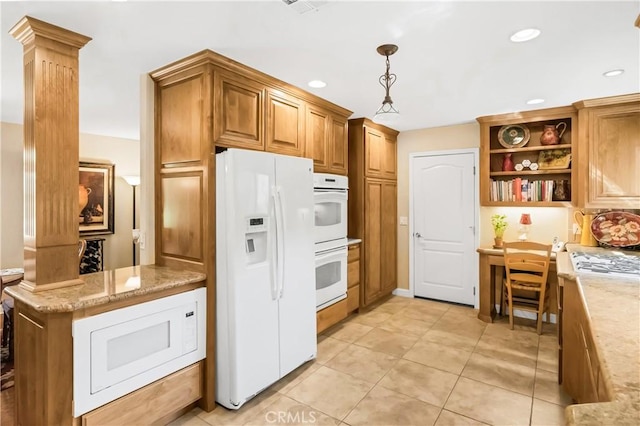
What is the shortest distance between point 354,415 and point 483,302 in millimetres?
2351

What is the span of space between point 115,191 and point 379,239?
410 cm

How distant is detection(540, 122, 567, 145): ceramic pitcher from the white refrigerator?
288cm

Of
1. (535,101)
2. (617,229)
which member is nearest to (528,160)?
(535,101)

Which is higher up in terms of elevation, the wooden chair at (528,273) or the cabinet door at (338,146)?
the cabinet door at (338,146)

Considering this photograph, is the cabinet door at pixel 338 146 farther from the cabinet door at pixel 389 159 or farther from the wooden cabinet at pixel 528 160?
the wooden cabinet at pixel 528 160

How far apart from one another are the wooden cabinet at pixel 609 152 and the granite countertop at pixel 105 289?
12.5ft

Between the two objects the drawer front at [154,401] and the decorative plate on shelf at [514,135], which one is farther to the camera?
the decorative plate on shelf at [514,135]

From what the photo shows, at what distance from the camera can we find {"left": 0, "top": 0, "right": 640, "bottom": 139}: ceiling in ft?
5.87

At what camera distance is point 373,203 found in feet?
14.2

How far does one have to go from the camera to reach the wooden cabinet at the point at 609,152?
3.33m

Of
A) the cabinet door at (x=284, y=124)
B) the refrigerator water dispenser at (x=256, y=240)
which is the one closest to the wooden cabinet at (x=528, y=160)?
the cabinet door at (x=284, y=124)

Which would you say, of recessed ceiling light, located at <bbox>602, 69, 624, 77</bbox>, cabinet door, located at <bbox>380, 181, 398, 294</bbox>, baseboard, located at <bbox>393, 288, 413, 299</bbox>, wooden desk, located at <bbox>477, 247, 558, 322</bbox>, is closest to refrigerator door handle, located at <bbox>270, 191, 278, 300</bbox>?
cabinet door, located at <bbox>380, 181, 398, 294</bbox>

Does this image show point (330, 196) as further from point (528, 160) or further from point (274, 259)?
point (528, 160)

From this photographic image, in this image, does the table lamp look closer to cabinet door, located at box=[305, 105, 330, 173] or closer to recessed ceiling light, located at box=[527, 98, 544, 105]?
recessed ceiling light, located at box=[527, 98, 544, 105]
